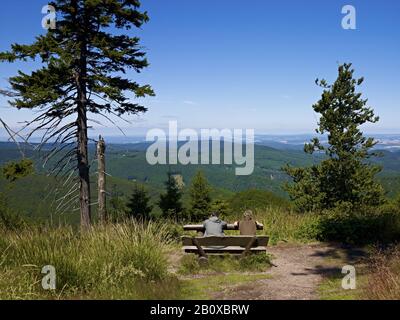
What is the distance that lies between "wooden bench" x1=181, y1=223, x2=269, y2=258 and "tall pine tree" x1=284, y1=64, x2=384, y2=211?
812 inches

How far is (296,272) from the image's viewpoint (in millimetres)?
9008

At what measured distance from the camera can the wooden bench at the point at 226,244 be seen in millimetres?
9359

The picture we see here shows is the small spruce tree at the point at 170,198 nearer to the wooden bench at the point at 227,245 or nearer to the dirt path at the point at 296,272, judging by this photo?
the dirt path at the point at 296,272

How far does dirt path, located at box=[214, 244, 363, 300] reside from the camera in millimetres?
7137

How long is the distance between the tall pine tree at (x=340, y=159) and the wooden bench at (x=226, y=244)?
67.7ft

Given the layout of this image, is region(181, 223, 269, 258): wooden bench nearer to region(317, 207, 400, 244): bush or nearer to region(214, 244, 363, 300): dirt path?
region(214, 244, 363, 300): dirt path

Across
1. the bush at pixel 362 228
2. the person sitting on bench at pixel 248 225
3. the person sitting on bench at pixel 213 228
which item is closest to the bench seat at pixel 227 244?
the person sitting on bench at pixel 213 228

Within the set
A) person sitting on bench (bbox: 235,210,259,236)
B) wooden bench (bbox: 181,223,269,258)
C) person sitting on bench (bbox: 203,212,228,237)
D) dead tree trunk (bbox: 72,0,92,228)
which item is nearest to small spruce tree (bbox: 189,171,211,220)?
dead tree trunk (bbox: 72,0,92,228)

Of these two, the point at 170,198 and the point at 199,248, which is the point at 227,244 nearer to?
the point at 199,248

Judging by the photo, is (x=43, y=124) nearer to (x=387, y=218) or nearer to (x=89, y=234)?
(x=89, y=234)

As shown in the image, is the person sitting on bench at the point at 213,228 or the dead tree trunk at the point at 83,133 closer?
the person sitting on bench at the point at 213,228

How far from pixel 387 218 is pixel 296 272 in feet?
15.2
